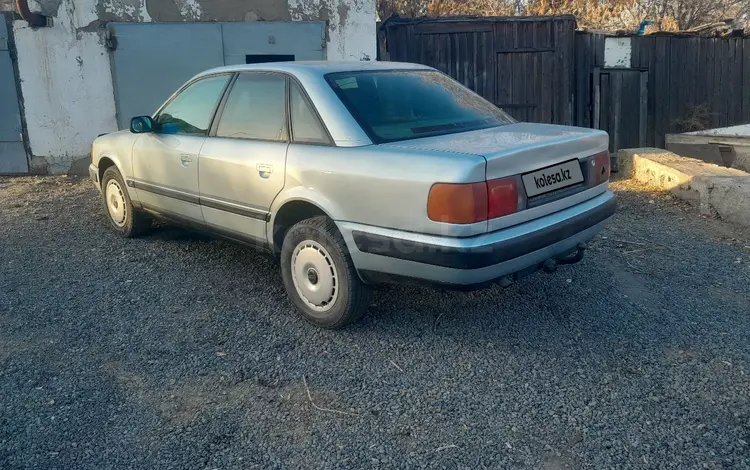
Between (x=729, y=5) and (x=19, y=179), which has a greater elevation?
(x=729, y=5)

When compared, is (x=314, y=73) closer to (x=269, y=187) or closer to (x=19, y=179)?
(x=269, y=187)

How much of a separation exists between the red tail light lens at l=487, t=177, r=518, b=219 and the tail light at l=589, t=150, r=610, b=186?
866mm

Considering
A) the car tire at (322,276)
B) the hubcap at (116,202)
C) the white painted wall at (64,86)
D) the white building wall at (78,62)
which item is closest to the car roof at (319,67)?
the car tire at (322,276)

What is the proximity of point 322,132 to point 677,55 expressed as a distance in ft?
34.3

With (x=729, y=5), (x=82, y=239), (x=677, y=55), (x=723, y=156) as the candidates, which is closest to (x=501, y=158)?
(x=82, y=239)

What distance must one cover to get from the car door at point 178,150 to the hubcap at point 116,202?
1.62 feet

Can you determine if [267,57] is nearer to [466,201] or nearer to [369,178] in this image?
[369,178]

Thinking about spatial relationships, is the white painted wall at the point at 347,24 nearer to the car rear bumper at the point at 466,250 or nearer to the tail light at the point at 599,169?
the tail light at the point at 599,169

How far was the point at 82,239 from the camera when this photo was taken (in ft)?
20.1

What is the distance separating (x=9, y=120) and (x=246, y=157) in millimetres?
6871

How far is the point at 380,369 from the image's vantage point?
3.56 meters

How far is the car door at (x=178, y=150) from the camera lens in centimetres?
484

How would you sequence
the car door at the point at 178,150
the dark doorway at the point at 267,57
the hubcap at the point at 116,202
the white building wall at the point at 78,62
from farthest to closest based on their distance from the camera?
1. the dark doorway at the point at 267,57
2. the white building wall at the point at 78,62
3. the hubcap at the point at 116,202
4. the car door at the point at 178,150

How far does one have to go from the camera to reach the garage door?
932 centimetres
